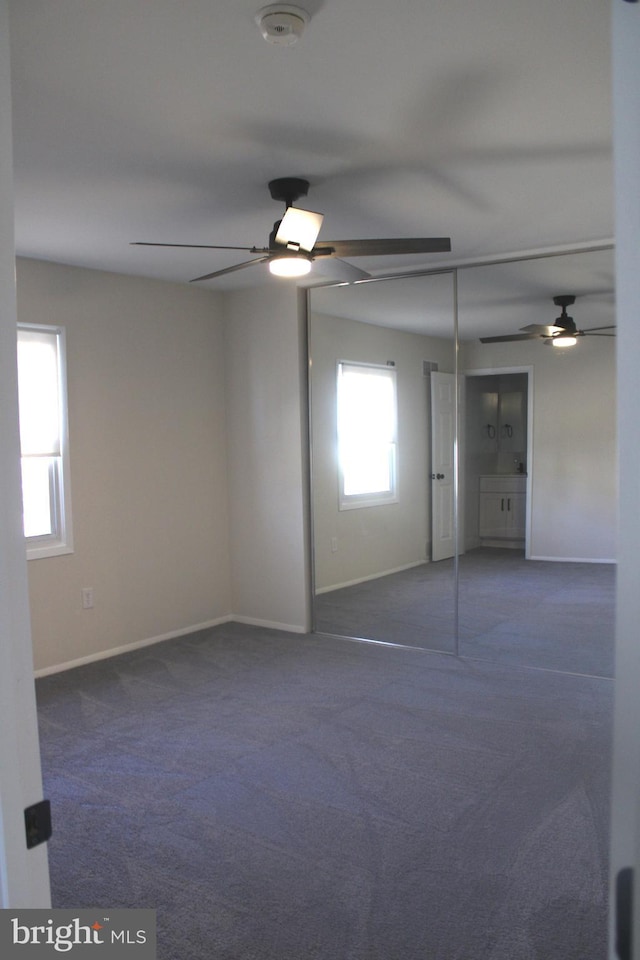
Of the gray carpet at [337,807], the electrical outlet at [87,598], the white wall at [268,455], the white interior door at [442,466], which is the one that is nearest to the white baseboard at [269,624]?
the white wall at [268,455]

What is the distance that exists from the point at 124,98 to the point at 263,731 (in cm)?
282

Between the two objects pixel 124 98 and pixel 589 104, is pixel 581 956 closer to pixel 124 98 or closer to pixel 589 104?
pixel 589 104

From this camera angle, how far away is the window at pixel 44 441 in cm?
446

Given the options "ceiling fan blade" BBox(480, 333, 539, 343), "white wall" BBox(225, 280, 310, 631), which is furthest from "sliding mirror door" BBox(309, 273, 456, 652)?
"ceiling fan blade" BBox(480, 333, 539, 343)

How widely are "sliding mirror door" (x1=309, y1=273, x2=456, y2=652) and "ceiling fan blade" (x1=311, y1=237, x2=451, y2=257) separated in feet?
5.52

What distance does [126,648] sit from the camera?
499cm

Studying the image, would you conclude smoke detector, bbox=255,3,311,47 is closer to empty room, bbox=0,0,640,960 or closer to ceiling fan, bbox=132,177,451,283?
empty room, bbox=0,0,640,960

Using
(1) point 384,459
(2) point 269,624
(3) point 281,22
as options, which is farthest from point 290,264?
(2) point 269,624

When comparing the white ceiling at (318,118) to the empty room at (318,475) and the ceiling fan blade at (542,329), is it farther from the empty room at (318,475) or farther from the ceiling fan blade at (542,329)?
the ceiling fan blade at (542,329)

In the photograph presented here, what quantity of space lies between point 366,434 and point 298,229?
2.28 m

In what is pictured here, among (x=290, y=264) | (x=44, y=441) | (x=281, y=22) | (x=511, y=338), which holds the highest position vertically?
(x=281, y=22)

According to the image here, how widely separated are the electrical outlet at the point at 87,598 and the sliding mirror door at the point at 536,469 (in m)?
2.46

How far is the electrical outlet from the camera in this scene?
4711 millimetres

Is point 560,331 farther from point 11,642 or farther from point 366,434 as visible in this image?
point 11,642
